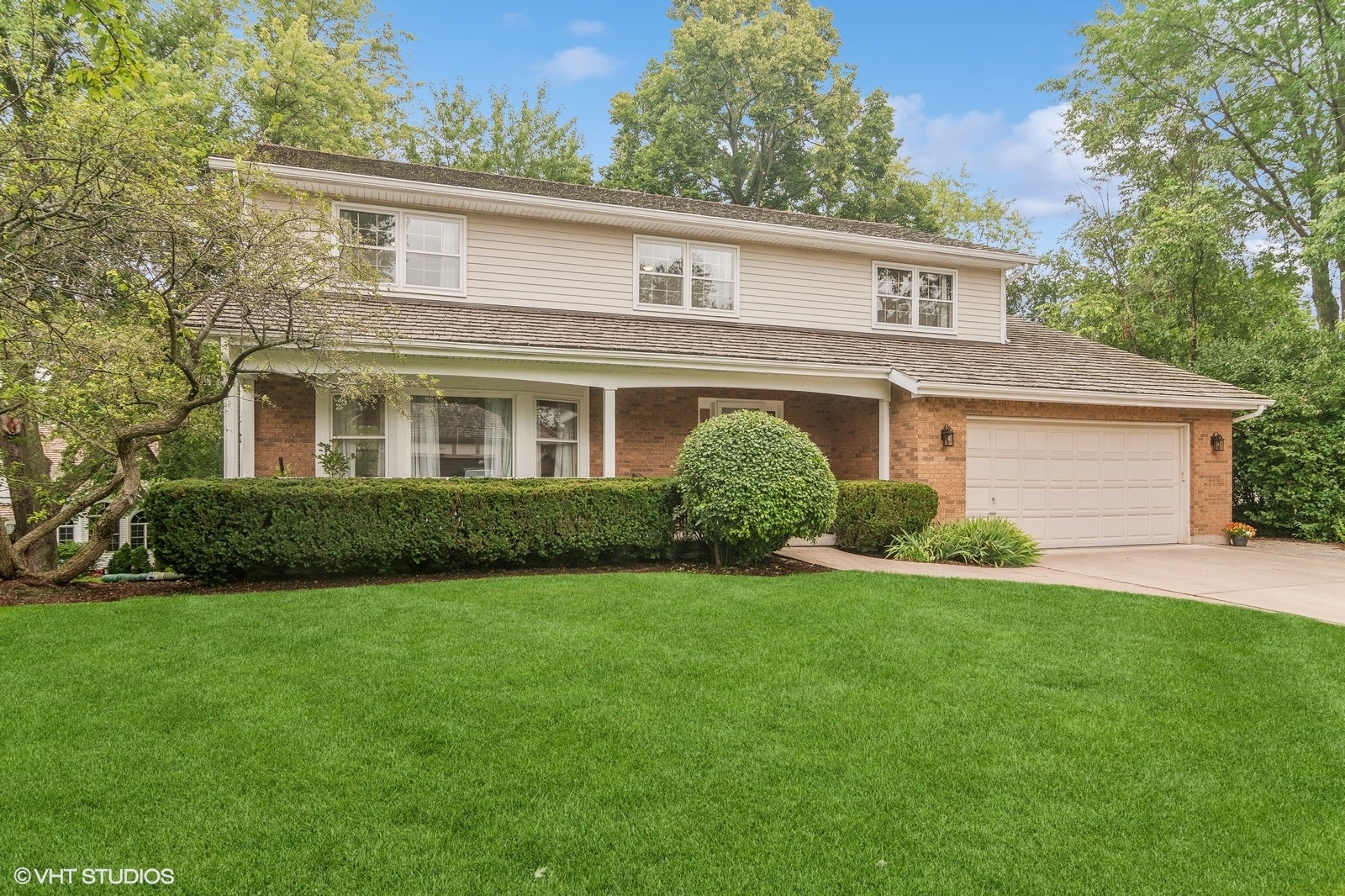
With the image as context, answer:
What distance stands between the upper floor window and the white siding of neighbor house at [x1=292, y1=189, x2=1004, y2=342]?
18cm

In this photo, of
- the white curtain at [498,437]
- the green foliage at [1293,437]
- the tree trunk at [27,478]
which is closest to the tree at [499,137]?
the white curtain at [498,437]

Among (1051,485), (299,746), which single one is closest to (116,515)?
(299,746)

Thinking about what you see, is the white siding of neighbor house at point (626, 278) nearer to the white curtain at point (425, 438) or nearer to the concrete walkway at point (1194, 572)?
the white curtain at point (425, 438)

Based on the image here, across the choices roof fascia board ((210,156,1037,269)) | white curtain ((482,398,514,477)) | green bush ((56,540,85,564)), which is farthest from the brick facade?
green bush ((56,540,85,564))

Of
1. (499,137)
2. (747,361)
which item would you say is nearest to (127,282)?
(747,361)

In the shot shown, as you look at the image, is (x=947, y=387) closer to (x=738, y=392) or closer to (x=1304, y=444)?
(x=738, y=392)

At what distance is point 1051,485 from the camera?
12617 millimetres

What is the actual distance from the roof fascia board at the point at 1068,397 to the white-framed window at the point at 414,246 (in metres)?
7.39

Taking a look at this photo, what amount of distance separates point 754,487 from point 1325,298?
69.5 ft

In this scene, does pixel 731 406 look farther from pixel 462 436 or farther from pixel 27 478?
pixel 27 478

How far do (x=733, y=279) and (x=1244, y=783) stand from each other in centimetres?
1122

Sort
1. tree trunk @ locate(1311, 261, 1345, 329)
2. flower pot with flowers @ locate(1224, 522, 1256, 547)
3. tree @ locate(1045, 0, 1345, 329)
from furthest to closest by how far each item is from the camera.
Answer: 1. tree trunk @ locate(1311, 261, 1345, 329)
2. tree @ locate(1045, 0, 1345, 329)
3. flower pot with flowers @ locate(1224, 522, 1256, 547)

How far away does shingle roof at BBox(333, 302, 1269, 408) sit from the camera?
35.1 feet

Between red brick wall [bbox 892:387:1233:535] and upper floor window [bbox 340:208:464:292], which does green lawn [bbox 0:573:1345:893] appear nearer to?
red brick wall [bbox 892:387:1233:535]
